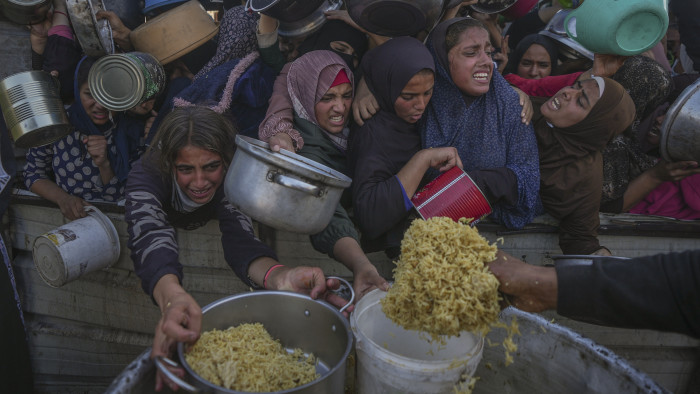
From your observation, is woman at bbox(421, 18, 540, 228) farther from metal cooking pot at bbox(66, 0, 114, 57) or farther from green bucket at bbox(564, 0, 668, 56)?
metal cooking pot at bbox(66, 0, 114, 57)

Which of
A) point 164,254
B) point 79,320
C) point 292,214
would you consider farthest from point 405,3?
point 79,320

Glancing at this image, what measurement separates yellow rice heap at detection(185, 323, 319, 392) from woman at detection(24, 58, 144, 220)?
2136 millimetres

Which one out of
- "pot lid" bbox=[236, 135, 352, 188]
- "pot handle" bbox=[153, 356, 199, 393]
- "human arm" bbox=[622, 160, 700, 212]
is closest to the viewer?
"pot handle" bbox=[153, 356, 199, 393]

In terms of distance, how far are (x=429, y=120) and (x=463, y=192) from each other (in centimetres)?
73

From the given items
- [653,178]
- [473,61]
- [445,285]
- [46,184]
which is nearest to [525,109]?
[473,61]

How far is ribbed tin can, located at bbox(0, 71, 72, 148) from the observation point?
2926 millimetres

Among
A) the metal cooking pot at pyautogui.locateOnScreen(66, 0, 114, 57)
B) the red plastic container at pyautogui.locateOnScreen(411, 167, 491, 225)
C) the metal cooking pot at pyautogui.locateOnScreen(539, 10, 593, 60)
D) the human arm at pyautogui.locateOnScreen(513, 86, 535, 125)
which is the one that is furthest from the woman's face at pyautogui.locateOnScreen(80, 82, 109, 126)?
the metal cooking pot at pyautogui.locateOnScreen(539, 10, 593, 60)

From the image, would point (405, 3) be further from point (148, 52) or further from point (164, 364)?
point (164, 364)

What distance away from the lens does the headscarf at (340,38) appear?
3254mm

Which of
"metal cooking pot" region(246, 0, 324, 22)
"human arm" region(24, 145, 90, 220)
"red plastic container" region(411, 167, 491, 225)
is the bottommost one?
"human arm" region(24, 145, 90, 220)

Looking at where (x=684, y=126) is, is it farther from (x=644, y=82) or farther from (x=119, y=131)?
(x=119, y=131)

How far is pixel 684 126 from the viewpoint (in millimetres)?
2811

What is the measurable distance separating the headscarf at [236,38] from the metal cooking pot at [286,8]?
0.49m

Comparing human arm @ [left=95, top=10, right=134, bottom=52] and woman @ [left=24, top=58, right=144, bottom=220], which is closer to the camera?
woman @ [left=24, top=58, right=144, bottom=220]
